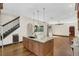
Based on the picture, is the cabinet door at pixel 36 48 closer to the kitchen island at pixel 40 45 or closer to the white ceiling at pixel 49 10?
the kitchen island at pixel 40 45

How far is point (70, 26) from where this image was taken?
152cm

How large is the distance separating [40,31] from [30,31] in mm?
140

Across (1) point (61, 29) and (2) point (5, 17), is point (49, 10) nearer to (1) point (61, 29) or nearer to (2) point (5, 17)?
(1) point (61, 29)

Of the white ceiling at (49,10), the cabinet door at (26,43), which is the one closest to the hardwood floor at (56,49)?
the cabinet door at (26,43)

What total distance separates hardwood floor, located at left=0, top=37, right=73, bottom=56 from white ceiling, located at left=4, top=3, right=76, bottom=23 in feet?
0.96

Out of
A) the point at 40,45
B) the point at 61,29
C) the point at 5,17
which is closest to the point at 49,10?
the point at 61,29

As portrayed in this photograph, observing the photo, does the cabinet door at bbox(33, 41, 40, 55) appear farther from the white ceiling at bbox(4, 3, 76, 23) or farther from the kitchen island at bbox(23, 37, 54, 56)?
the white ceiling at bbox(4, 3, 76, 23)

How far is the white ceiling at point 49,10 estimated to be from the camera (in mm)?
1523

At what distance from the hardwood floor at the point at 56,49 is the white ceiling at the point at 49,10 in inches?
11.5

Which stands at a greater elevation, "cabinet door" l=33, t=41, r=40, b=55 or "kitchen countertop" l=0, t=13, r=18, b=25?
"kitchen countertop" l=0, t=13, r=18, b=25

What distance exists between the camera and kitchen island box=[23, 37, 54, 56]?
1.53m

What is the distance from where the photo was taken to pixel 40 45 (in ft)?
5.02

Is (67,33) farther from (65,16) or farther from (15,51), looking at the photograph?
(15,51)

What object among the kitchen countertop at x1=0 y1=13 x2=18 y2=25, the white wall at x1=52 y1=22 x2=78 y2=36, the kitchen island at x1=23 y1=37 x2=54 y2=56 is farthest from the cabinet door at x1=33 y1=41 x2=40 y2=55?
the kitchen countertop at x1=0 y1=13 x2=18 y2=25
